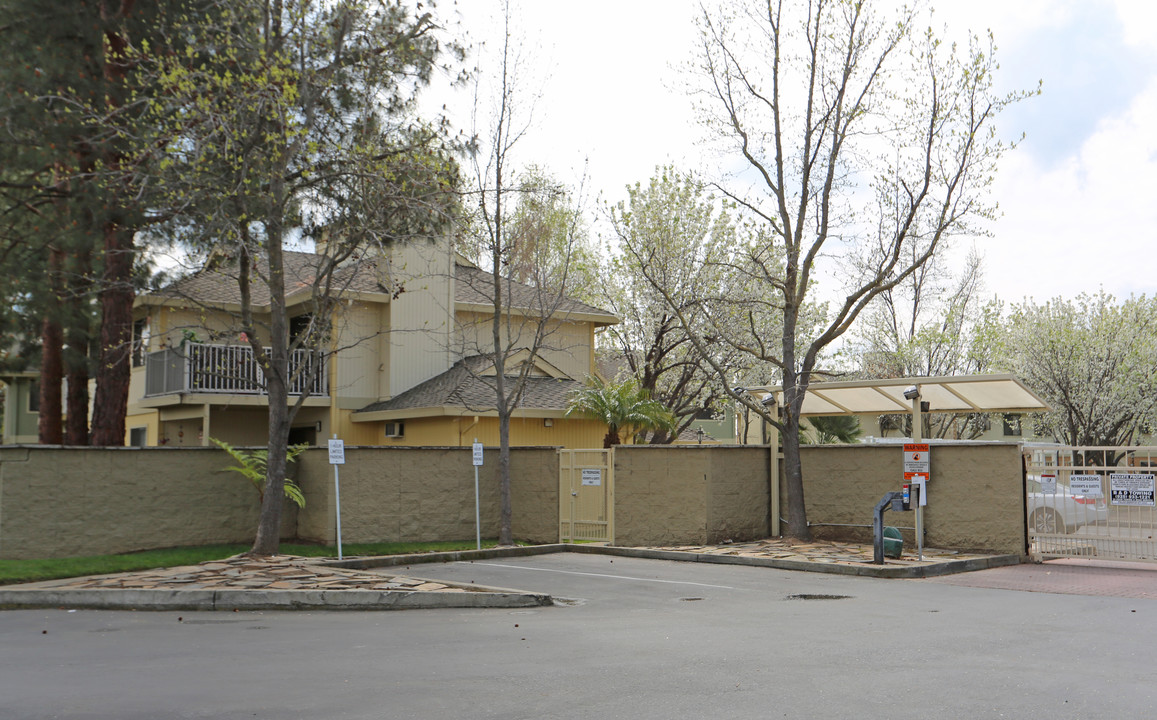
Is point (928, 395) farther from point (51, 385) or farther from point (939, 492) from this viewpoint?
point (51, 385)

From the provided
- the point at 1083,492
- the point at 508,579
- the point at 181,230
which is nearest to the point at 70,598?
the point at 508,579

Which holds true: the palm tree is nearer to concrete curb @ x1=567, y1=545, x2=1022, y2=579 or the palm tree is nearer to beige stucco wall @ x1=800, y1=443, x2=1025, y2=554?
beige stucco wall @ x1=800, y1=443, x2=1025, y2=554

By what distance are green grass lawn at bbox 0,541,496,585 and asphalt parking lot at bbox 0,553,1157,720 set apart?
261 cm

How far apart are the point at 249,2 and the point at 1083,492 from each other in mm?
16275

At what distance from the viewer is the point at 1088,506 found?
17062mm

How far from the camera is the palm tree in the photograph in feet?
76.0

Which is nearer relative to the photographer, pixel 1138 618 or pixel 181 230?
pixel 1138 618

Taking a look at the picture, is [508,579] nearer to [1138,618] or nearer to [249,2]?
[1138,618]

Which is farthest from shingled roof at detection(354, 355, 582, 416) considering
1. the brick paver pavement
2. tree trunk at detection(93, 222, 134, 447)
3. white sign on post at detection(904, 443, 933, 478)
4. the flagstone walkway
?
Answer: the brick paver pavement

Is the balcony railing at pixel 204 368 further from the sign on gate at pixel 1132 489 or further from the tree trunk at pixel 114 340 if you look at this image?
the sign on gate at pixel 1132 489

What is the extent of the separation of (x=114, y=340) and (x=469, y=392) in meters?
9.45

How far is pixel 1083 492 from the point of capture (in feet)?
55.5

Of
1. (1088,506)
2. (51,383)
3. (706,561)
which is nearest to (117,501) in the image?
(51,383)

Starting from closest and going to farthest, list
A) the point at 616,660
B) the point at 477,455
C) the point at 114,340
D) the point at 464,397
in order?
the point at 616,660 → the point at 114,340 → the point at 477,455 → the point at 464,397
